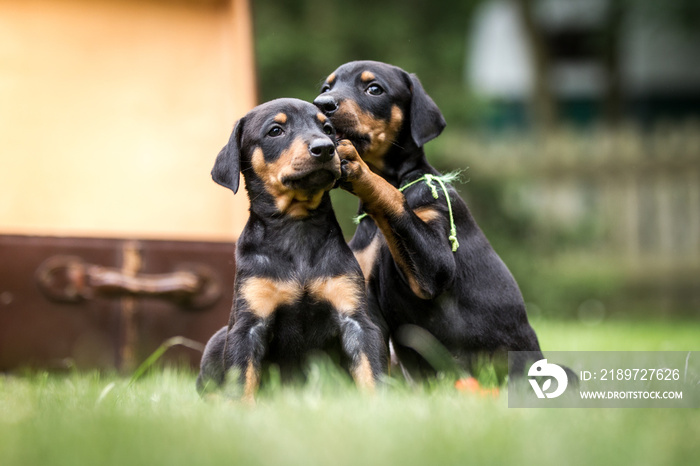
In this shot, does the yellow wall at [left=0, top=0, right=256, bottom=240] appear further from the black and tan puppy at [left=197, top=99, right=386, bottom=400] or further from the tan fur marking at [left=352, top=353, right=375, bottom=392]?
the tan fur marking at [left=352, top=353, right=375, bottom=392]

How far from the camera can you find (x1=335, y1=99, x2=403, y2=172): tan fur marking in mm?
3197

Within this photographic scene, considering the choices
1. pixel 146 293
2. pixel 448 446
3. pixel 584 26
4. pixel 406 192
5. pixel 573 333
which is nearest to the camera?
pixel 448 446

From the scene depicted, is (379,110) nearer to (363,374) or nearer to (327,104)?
(327,104)

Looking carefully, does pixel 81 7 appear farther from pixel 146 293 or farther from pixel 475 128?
pixel 475 128

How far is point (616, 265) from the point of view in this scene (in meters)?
9.90

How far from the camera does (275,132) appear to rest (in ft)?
9.93

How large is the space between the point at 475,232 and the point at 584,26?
16.5m

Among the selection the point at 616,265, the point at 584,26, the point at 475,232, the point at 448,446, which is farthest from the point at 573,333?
the point at 584,26

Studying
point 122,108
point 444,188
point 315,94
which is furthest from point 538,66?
point 444,188

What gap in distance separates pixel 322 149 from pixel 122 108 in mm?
3051

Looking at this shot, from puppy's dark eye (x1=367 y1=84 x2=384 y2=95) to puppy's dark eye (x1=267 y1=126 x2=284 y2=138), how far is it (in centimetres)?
50

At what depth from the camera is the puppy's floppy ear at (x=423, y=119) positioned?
3.34m

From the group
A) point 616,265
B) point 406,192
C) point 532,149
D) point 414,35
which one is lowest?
point 616,265

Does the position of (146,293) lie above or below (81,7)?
below
